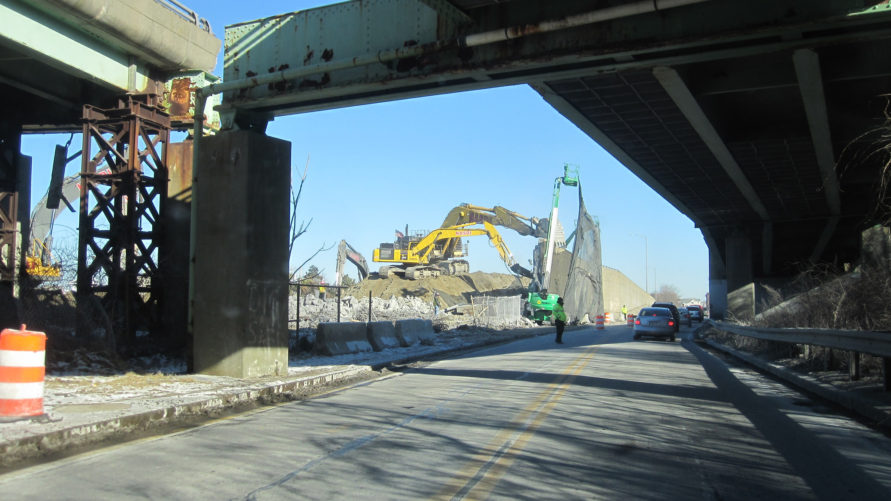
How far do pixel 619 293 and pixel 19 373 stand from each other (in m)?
112

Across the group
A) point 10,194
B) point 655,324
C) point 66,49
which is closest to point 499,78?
point 66,49

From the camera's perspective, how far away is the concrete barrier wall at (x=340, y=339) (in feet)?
57.2

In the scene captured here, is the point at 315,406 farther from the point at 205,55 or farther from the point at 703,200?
the point at 703,200

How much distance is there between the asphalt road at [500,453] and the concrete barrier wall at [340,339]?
5.90m

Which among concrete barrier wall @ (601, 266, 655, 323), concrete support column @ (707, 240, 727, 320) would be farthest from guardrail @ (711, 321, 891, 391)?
concrete barrier wall @ (601, 266, 655, 323)

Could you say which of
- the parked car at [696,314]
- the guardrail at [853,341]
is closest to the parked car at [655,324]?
the guardrail at [853,341]

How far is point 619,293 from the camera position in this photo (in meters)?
114

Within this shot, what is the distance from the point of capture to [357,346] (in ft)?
61.3

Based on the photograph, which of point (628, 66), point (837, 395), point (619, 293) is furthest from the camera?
point (619, 293)

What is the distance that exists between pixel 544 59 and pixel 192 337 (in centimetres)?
841

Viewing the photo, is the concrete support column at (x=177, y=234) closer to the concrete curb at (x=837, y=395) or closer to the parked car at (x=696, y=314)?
the concrete curb at (x=837, y=395)

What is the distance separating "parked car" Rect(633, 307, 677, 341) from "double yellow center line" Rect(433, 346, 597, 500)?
21733 mm

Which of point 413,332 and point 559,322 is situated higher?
point 559,322

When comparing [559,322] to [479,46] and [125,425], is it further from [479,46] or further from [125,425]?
[125,425]
